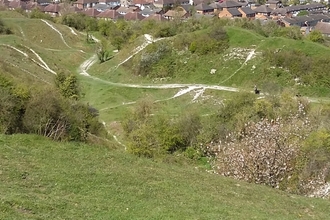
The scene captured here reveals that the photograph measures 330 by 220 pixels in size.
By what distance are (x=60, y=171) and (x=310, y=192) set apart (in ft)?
35.5

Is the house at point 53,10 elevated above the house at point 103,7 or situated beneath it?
elevated above

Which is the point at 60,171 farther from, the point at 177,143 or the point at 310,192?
the point at 177,143

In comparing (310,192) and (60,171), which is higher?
(60,171)

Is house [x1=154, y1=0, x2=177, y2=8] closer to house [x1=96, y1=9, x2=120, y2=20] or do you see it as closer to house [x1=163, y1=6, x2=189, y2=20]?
house [x1=163, y1=6, x2=189, y2=20]

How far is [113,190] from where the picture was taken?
1448cm

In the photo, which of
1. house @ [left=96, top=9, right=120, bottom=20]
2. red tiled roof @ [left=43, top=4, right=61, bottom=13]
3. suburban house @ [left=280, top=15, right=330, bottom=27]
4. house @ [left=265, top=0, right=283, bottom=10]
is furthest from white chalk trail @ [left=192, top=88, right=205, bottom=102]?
house @ [left=265, top=0, right=283, bottom=10]

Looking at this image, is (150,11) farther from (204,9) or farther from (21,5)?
(21,5)

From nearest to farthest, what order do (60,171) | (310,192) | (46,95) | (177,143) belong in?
(60,171), (310,192), (46,95), (177,143)

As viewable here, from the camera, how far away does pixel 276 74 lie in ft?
138

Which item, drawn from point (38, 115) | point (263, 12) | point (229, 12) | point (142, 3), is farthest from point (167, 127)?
point (142, 3)

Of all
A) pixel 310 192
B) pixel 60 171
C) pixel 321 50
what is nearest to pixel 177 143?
pixel 310 192

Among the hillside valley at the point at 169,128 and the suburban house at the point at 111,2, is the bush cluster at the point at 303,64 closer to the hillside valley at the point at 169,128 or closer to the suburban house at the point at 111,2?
the hillside valley at the point at 169,128

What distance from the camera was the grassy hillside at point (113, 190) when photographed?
12.5m

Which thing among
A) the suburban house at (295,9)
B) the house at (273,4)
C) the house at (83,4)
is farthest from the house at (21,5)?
the house at (273,4)
